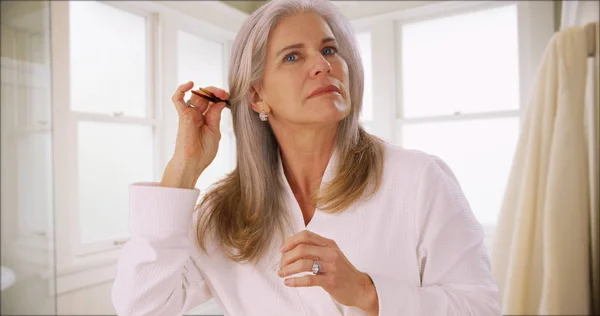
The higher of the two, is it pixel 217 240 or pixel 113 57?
pixel 113 57

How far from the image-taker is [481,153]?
2.52 meters

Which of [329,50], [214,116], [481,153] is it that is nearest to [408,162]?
[329,50]

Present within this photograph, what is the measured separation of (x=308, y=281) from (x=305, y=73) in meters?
0.49

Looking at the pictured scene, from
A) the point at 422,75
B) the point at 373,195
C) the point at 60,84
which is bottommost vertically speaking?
the point at 373,195

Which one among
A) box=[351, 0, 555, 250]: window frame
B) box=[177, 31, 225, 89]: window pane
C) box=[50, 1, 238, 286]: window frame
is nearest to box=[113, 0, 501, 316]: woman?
box=[50, 1, 238, 286]: window frame

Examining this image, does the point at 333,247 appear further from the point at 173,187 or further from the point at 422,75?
the point at 422,75

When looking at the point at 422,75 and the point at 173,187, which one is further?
the point at 422,75

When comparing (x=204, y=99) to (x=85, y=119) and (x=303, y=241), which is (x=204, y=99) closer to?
(x=303, y=241)

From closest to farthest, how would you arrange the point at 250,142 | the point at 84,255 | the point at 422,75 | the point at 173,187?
the point at 173,187 < the point at 250,142 < the point at 84,255 < the point at 422,75

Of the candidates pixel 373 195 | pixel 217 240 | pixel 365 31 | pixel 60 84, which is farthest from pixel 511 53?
pixel 60 84

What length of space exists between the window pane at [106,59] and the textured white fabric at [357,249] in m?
1.38

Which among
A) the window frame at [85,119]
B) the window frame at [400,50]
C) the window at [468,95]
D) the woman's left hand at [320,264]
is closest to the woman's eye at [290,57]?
the woman's left hand at [320,264]

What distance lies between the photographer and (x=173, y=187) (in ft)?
3.12

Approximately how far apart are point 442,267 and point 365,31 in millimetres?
2310
